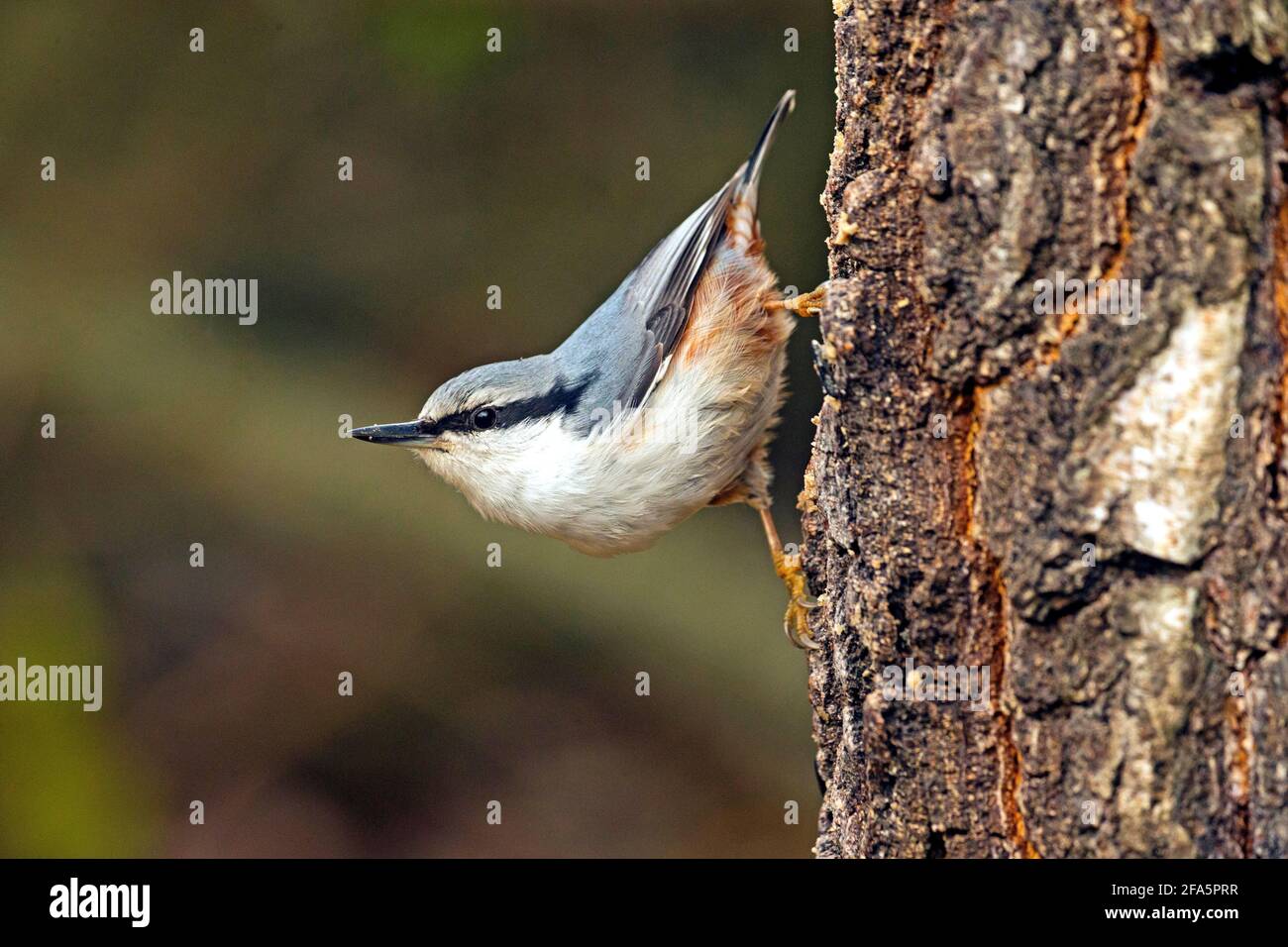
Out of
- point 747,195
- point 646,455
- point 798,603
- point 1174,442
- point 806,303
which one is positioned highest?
point 747,195

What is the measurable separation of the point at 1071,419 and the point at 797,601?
5.25ft

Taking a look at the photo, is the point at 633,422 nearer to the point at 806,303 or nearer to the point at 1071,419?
the point at 806,303

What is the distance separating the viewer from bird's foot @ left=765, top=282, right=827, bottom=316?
11.9ft

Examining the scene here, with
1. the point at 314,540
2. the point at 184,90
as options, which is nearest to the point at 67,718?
the point at 314,540

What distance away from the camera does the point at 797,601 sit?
→ 11.6 ft

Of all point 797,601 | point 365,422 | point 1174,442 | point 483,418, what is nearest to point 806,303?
point 797,601

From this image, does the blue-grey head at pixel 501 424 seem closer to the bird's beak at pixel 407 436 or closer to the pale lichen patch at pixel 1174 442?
the bird's beak at pixel 407 436

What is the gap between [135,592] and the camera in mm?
6133

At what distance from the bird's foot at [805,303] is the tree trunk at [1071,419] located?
1235 millimetres

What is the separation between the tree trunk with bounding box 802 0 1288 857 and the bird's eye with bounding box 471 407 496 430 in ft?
4.87

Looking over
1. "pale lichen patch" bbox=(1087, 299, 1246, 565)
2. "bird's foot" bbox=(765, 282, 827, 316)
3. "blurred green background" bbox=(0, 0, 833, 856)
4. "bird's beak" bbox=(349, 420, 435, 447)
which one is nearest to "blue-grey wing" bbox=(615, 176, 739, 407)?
"bird's foot" bbox=(765, 282, 827, 316)

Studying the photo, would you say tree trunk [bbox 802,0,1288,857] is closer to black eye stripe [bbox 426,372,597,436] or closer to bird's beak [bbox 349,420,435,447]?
black eye stripe [bbox 426,372,597,436]

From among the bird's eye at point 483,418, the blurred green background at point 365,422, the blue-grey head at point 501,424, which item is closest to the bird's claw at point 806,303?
the blue-grey head at point 501,424
